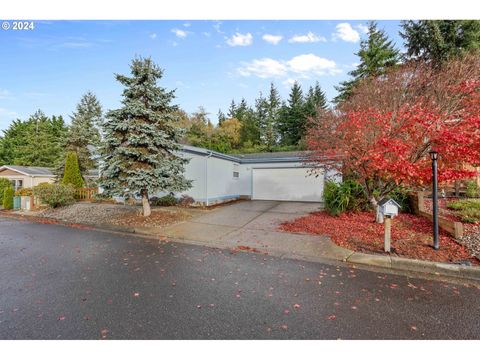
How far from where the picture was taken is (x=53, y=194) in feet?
37.3

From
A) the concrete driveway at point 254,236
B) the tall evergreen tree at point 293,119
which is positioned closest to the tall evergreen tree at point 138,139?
the concrete driveway at point 254,236

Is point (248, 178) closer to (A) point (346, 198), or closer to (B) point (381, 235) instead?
(A) point (346, 198)

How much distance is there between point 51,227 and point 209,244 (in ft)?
20.6

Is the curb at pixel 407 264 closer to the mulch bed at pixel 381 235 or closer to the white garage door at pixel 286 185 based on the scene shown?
the mulch bed at pixel 381 235

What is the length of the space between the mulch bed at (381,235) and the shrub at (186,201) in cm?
562

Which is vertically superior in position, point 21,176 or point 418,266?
point 21,176

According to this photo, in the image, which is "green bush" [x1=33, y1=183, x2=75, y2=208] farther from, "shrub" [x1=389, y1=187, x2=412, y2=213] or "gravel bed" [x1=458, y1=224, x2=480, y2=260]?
"gravel bed" [x1=458, y1=224, x2=480, y2=260]

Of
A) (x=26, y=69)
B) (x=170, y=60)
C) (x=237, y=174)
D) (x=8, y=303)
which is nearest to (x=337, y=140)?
(x=170, y=60)

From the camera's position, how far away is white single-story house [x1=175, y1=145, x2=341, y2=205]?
11721 mm

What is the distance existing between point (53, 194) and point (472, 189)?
61.9ft

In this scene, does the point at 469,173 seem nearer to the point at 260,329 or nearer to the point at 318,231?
the point at 318,231

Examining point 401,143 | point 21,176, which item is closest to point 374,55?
point 401,143

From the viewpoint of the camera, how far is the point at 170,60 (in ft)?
27.3

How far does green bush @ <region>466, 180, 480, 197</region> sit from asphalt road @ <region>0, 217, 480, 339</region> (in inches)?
344
